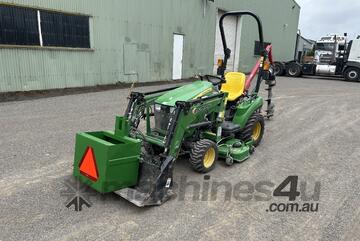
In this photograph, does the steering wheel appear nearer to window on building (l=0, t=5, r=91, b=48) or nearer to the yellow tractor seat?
the yellow tractor seat

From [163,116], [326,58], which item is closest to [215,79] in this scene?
[163,116]

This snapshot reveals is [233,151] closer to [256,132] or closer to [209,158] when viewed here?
[209,158]

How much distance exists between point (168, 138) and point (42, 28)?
833cm

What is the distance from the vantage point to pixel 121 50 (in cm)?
1275

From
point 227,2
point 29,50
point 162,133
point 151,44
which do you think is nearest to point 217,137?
point 162,133

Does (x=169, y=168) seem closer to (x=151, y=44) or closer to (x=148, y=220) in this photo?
(x=148, y=220)

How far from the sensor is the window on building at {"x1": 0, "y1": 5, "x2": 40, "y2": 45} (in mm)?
9109

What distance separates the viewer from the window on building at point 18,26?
911 cm

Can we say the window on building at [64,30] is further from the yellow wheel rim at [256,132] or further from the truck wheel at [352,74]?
the truck wheel at [352,74]

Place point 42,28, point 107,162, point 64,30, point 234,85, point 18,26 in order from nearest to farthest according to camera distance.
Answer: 1. point 107,162
2. point 234,85
3. point 18,26
4. point 42,28
5. point 64,30

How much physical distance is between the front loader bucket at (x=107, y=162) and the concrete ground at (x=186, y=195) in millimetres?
256

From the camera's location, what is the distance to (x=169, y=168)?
353cm

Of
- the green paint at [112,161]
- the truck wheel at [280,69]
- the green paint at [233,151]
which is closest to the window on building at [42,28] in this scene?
the green paint at [112,161]

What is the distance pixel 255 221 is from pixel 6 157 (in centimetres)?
378
